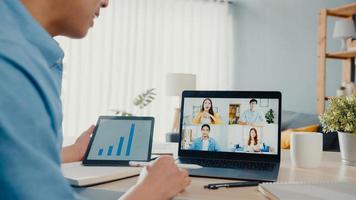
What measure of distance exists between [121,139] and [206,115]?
0.97 ft

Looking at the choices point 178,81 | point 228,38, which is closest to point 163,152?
point 178,81

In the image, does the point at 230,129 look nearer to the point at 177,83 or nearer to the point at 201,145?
the point at 201,145

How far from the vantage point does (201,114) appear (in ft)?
4.13

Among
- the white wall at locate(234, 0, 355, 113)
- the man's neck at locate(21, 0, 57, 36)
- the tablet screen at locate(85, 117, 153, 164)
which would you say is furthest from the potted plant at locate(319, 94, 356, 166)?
the white wall at locate(234, 0, 355, 113)

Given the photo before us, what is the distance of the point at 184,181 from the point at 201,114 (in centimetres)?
47

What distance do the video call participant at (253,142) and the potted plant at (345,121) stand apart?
22cm

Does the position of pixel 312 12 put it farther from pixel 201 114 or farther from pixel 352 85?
pixel 201 114

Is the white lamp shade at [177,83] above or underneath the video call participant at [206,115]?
above

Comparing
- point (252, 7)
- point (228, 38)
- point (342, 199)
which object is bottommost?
point (342, 199)

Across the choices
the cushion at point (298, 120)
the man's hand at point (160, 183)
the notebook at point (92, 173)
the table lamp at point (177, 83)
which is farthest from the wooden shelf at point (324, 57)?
the man's hand at point (160, 183)

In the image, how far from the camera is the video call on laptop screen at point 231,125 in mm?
1181

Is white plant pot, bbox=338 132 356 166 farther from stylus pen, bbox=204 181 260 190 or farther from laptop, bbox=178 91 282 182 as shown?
stylus pen, bbox=204 181 260 190

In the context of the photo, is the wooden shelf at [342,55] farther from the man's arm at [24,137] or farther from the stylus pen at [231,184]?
the man's arm at [24,137]

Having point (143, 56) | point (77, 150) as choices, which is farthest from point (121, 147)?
point (143, 56)
